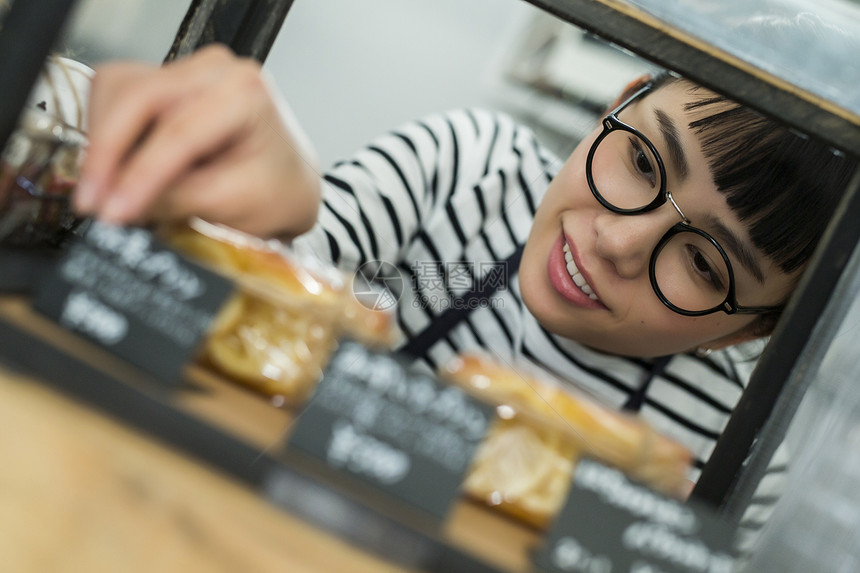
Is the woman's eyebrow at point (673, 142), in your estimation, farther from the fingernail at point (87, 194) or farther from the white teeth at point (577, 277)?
the fingernail at point (87, 194)

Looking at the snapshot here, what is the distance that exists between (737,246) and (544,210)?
0.42 ft

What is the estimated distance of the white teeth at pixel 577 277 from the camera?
0.43 meters

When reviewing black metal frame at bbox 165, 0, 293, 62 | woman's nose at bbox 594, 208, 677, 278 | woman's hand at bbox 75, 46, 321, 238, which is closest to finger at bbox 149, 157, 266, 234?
woman's hand at bbox 75, 46, 321, 238

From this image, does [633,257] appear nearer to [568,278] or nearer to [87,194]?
[568,278]

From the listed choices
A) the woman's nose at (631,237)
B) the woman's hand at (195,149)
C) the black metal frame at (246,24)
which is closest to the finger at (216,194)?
the woman's hand at (195,149)

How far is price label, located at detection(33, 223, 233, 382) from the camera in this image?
34cm

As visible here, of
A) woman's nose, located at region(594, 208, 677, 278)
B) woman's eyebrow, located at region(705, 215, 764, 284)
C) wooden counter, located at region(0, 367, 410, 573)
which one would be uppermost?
woman's eyebrow, located at region(705, 215, 764, 284)

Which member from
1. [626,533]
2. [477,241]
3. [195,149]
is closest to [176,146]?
[195,149]

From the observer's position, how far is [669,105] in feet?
1.39

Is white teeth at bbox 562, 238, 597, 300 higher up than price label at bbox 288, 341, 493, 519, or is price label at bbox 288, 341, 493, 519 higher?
white teeth at bbox 562, 238, 597, 300

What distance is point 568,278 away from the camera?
43cm

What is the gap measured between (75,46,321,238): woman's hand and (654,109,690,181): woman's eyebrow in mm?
242

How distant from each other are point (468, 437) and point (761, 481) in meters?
0.17

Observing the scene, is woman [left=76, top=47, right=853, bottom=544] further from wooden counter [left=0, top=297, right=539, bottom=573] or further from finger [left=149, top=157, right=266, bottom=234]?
wooden counter [left=0, top=297, right=539, bottom=573]
